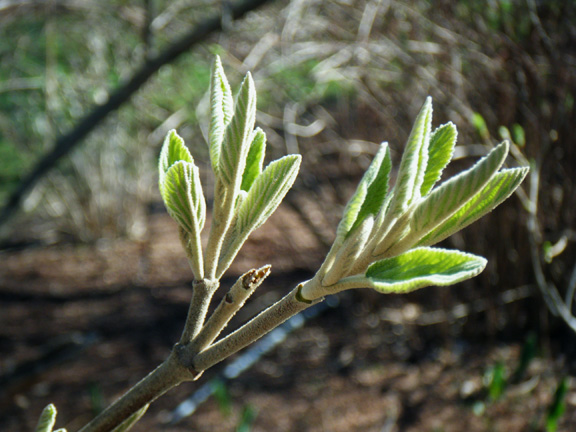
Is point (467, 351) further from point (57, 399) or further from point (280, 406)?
point (57, 399)

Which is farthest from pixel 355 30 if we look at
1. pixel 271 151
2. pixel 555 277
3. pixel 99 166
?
pixel 99 166

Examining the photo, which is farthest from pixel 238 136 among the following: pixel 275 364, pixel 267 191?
pixel 275 364

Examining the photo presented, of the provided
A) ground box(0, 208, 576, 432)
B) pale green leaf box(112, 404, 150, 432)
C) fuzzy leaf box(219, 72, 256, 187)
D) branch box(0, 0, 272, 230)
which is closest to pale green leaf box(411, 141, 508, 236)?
fuzzy leaf box(219, 72, 256, 187)

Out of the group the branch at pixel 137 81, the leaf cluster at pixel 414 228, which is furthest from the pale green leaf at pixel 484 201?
the branch at pixel 137 81

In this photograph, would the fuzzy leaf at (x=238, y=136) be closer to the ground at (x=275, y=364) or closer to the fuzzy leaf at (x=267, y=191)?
the fuzzy leaf at (x=267, y=191)

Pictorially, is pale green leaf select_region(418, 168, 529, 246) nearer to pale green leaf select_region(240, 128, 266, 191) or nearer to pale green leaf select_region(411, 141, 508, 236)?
pale green leaf select_region(411, 141, 508, 236)

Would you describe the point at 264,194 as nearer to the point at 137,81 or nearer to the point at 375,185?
the point at 375,185
